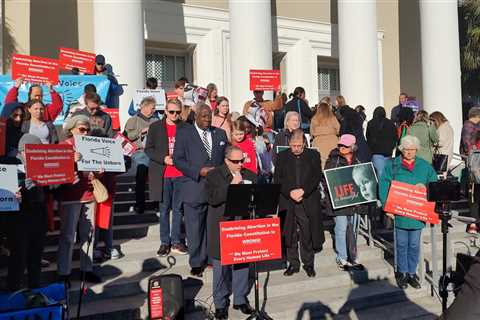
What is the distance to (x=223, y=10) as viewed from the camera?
Result: 1794cm

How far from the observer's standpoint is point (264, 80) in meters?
11.8

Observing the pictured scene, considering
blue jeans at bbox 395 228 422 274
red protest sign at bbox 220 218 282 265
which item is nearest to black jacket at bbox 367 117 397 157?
blue jeans at bbox 395 228 422 274

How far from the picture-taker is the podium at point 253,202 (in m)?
5.67

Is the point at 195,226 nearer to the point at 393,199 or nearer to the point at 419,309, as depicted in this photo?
the point at 393,199

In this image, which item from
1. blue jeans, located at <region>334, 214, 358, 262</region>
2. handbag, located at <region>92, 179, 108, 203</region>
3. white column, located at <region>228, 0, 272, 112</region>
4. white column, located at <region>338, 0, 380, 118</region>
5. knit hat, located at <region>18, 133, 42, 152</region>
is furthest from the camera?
white column, located at <region>338, 0, 380, 118</region>

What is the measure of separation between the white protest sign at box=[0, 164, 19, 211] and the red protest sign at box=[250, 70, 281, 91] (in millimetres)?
7074

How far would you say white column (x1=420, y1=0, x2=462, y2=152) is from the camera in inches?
699

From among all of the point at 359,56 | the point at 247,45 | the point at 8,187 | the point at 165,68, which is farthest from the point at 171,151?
the point at 359,56

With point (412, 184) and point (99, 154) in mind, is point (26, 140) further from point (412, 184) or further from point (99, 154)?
point (412, 184)

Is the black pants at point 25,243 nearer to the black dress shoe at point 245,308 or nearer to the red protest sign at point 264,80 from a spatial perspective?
the black dress shoe at point 245,308

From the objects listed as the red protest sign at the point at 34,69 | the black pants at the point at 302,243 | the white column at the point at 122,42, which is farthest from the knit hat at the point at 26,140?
the white column at the point at 122,42

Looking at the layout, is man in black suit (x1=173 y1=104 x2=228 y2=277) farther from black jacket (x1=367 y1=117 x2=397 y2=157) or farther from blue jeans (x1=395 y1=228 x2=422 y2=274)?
black jacket (x1=367 y1=117 x2=397 y2=157)

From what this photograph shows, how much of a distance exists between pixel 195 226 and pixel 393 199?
252 centimetres

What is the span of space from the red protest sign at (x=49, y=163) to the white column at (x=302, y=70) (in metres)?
14.3
